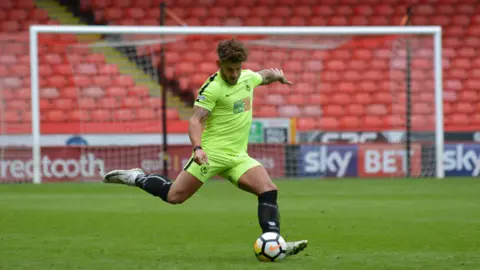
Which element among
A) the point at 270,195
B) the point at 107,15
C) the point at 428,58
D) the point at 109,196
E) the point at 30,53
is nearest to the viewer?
the point at 270,195

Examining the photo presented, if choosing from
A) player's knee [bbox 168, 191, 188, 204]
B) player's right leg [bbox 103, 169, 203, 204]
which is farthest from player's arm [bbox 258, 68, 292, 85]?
player's knee [bbox 168, 191, 188, 204]

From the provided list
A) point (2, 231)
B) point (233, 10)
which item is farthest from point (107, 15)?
point (2, 231)

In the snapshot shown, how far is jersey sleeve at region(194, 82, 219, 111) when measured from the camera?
24.4 ft

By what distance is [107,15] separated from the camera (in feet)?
73.3

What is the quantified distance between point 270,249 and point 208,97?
127cm

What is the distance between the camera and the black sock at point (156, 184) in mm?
7867

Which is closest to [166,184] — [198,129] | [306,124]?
[198,129]

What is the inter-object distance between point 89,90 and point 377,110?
5.72 meters

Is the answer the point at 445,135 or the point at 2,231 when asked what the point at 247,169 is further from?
the point at 445,135

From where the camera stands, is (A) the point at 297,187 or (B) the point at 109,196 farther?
(A) the point at 297,187

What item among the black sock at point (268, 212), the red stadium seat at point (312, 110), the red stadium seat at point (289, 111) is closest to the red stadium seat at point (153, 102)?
the red stadium seat at point (289, 111)

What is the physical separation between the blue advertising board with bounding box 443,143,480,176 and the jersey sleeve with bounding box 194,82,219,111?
39.1ft

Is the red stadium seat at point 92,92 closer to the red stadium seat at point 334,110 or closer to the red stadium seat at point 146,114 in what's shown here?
the red stadium seat at point 146,114

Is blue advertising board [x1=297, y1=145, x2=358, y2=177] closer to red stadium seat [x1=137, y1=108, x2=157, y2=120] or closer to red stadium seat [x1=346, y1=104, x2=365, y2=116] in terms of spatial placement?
red stadium seat [x1=346, y1=104, x2=365, y2=116]
